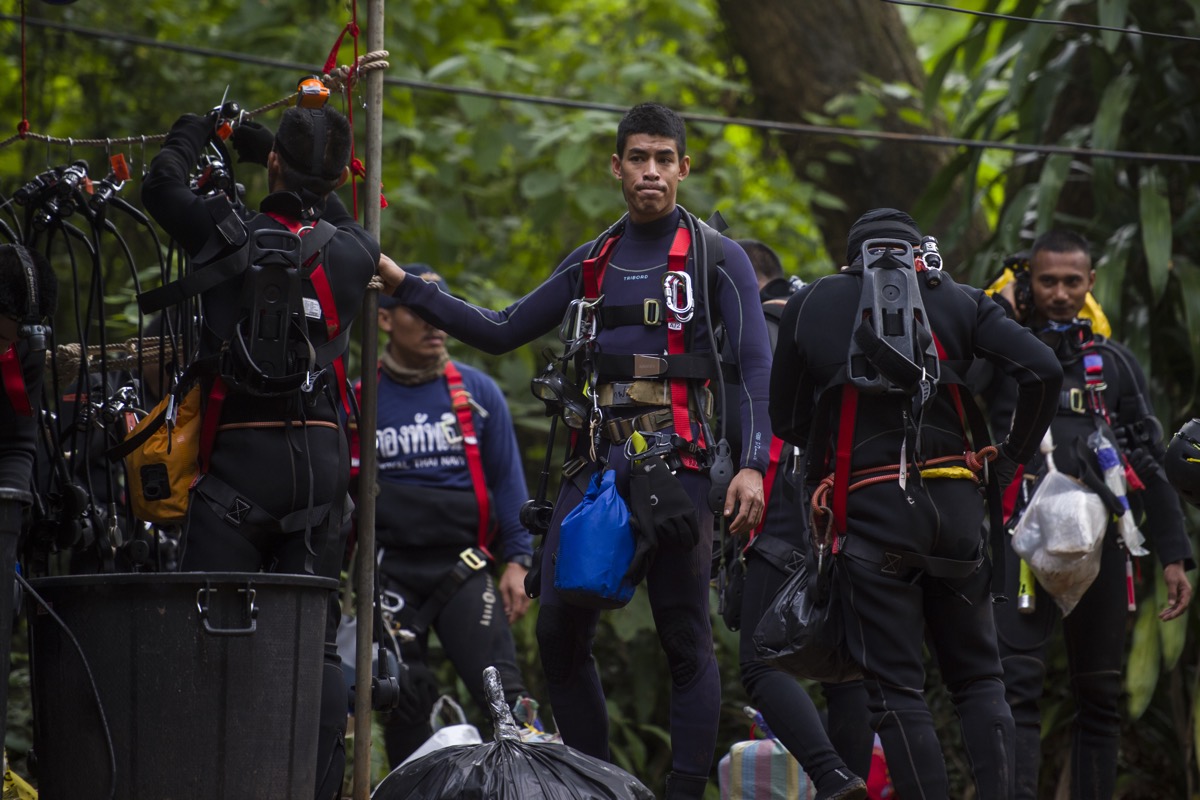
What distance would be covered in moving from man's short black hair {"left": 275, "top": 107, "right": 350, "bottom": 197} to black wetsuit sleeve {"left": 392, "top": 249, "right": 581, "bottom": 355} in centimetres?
60

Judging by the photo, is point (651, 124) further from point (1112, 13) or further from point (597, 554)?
point (1112, 13)

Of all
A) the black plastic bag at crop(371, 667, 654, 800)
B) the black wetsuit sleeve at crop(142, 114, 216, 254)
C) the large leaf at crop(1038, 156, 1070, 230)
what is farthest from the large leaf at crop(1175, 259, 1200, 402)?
the black wetsuit sleeve at crop(142, 114, 216, 254)

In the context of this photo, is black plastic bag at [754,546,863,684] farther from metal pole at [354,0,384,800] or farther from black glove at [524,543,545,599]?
metal pole at [354,0,384,800]

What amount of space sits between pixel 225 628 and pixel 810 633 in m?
1.72

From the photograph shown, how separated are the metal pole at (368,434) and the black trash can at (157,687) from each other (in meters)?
0.76

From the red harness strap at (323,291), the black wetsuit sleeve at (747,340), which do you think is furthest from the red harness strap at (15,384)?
the black wetsuit sleeve at (747,340)

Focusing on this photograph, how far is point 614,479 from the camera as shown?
465cm

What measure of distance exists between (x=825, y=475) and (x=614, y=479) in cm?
66

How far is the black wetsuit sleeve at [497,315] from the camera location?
5.12 m

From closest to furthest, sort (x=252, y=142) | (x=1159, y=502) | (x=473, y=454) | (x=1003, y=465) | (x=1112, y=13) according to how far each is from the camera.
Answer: (x=1003, y=465), (x=252, y=142), (x=1159, y=502), (x=473, y=454), (x=1112, y=13)

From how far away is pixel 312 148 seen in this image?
4.52 m

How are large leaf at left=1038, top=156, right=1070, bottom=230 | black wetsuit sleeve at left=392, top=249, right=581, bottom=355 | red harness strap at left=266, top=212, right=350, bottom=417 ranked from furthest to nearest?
1. large leaf at left=1038, top=156, right=1070, bottom=230
2. black wetsuit sleeve at left=392, top=249, right=581, bottom=355
3. red harness strap at left=266, top=212, right=350, bottom=417

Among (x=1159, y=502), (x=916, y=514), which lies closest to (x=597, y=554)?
(x=916, y=514)

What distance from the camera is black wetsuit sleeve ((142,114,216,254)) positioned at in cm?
437
